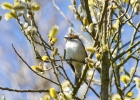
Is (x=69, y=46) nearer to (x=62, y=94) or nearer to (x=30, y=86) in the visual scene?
(x=62, y=94)

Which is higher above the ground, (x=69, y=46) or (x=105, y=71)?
(x=69, y=46)

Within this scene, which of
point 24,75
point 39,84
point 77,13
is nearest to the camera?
point 77,13

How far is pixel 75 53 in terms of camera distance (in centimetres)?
357

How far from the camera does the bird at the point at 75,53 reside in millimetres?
3432

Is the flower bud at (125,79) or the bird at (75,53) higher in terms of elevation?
the bird at (75,53)

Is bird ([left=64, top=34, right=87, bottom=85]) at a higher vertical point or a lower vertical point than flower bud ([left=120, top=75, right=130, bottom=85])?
higher

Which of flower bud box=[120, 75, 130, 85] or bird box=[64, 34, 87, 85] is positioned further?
bird box=[64, 34, 87, 85]

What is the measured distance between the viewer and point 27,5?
6.30ft

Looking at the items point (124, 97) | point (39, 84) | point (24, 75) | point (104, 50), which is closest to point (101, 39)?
point (104, 50)

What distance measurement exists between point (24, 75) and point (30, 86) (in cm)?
46

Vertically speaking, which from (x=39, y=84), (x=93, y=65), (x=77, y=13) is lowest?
(x=93, y=65)

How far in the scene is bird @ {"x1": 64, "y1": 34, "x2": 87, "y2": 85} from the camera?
343 centimetres

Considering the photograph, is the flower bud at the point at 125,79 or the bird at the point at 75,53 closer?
the flower bud at the point at 125,79

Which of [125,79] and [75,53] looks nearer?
[125,79]
